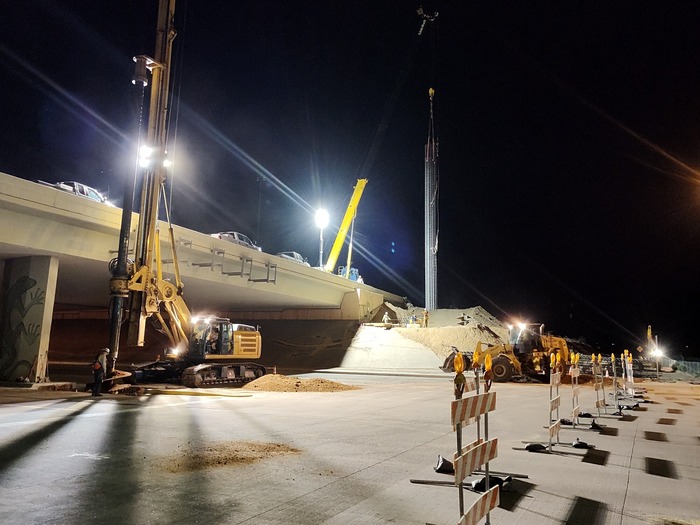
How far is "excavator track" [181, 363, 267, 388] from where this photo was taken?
19.9m

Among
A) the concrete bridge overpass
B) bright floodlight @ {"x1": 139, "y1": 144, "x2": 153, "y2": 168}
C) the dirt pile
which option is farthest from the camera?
the dirt pile

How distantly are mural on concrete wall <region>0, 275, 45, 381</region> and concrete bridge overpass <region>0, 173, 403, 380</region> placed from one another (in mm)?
38

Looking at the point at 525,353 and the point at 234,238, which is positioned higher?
the point at 234,238

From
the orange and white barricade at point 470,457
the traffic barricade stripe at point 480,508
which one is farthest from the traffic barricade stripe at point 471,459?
the traffic barricade stripe at point 480,508

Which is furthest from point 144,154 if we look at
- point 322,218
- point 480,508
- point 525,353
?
point 322,218

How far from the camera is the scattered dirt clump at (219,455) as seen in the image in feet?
22.1

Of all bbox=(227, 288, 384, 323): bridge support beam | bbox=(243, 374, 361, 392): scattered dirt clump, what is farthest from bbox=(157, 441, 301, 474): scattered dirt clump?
bbox=(227, 288, 384, 323): bridge support beam

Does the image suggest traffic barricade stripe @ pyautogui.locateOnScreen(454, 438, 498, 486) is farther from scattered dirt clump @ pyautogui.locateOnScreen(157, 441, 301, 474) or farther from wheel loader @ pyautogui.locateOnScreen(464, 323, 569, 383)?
wheel loader @ pyautogui.locateOnScreen(464, 323, 569, 383)

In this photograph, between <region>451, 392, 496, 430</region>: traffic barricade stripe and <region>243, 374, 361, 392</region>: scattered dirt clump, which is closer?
<region>451, 392, 496, 430</region>: traffic barricade stripe

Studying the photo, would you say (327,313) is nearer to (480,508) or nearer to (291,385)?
(291,385)

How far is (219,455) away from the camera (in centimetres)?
737

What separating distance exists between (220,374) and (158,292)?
17.0ft

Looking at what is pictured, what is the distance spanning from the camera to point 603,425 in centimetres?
1170

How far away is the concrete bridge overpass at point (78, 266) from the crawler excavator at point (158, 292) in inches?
112
